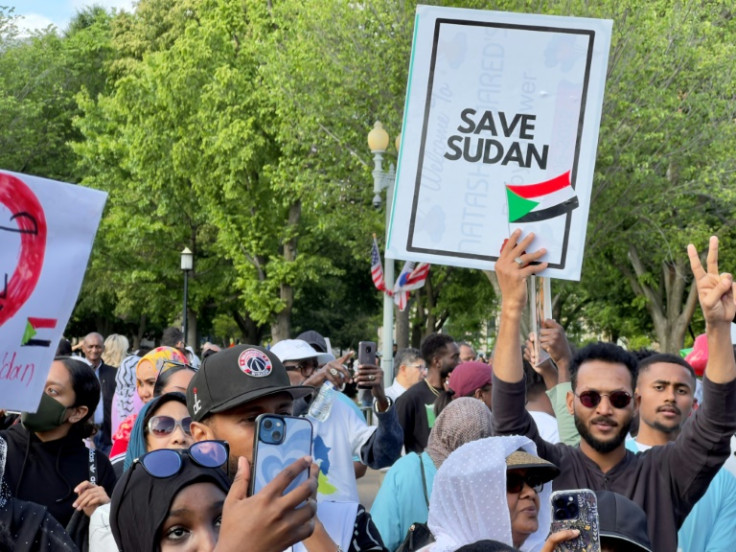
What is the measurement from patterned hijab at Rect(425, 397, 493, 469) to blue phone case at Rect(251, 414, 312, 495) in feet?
8.81

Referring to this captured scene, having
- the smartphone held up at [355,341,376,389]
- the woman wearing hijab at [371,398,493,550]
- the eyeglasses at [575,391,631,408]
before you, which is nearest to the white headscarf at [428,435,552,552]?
the eyeglasses at [575,391,631,408]

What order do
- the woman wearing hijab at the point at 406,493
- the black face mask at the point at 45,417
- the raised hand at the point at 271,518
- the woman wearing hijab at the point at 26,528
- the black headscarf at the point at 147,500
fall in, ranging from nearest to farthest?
the raised hand at the point at 271,518, the black headscarf at the point at 147,500, the woman wearing hijab at the point at 26,528, the black face mask at the point at 45,417, the woman wearing hijab at the point at 406,493

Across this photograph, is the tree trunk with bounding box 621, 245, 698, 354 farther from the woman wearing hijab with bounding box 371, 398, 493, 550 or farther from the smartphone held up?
the woman wearing hijab with bounding box 371, 398, 493, 550

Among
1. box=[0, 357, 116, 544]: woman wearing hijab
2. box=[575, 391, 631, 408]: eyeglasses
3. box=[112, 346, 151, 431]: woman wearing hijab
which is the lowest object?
box=[112, 346, 151, 431]: woman wearing hijab

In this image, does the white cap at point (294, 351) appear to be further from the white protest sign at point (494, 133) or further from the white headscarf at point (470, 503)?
the white headscarf at point (470, 503)

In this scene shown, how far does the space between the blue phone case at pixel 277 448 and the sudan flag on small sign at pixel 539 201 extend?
7.86 ft

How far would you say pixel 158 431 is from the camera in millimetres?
4773

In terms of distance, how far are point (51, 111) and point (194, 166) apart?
461 inches

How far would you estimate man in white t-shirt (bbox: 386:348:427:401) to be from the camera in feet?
35.3

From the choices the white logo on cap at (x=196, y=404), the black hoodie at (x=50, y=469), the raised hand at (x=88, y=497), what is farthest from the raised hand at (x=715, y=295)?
the black hoodie at (x=50, y=469)

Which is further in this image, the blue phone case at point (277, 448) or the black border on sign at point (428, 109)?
the black border on sign at point (428, 109)

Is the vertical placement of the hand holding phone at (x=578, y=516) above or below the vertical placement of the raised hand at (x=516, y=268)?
below

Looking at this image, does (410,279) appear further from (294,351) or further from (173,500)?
(173,500)

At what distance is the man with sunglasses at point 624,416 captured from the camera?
13.4 ft
